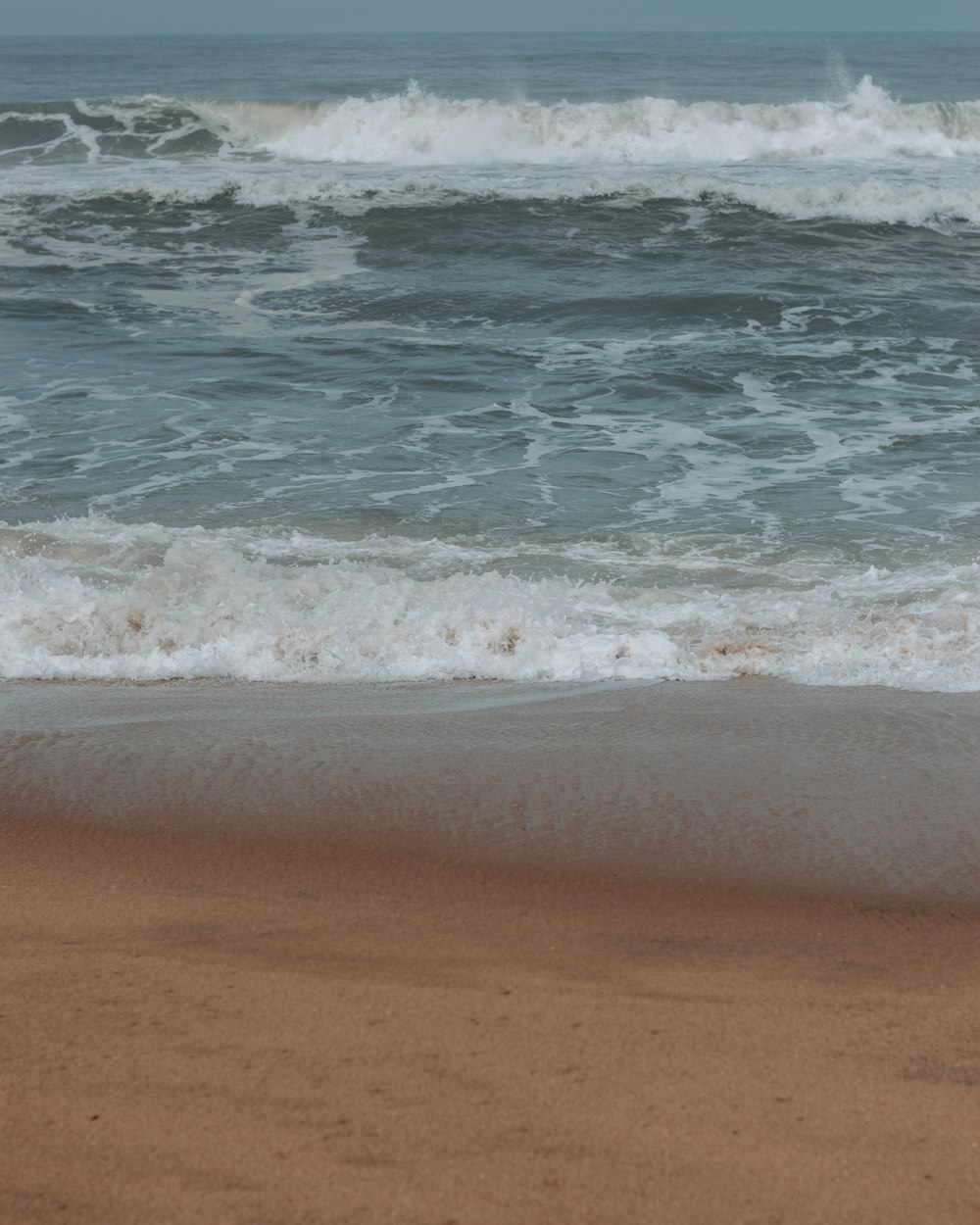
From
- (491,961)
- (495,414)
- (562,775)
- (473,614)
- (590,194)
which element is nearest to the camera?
(491,961)

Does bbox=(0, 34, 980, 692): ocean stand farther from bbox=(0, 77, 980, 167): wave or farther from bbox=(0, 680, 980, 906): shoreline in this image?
bbox=(0, 680, 980, 906): shoreline

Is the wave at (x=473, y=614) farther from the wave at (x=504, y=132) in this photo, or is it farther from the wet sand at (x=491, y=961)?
the wave at (x=504, y=132)

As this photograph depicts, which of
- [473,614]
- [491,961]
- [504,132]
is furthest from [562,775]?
[504,132]

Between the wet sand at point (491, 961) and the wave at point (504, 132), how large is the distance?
74.6 ft

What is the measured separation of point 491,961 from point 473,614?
287cm

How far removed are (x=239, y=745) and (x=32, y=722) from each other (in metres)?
0.83

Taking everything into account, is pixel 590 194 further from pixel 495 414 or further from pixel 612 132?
pixel 495 414

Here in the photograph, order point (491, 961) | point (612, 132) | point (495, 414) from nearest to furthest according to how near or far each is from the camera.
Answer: point (491, 961), point (495, 414), point (612, 132)

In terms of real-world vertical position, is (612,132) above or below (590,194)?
above

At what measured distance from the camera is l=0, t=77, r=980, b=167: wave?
25453 millimetres

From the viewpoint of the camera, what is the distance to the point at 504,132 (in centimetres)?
2603

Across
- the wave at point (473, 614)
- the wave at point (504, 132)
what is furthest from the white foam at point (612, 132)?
the wave at point (473, 614)

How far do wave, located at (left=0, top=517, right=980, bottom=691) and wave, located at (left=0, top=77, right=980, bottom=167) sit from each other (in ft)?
66.6

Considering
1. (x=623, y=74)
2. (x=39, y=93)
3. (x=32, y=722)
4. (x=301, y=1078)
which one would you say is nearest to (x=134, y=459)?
(x=32, y=722)
